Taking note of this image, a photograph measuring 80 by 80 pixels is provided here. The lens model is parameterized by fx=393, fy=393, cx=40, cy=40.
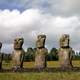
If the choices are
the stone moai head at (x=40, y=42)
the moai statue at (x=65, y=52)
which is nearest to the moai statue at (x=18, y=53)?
the stone moai head at (x=40, y=42)

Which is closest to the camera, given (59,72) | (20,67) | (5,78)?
(5,78)

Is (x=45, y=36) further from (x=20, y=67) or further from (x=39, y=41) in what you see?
(x=20, y=67)

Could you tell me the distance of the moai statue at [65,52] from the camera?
33.0m

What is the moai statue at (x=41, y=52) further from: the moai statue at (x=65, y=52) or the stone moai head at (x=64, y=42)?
the stone moai head at (x=64, y=42)

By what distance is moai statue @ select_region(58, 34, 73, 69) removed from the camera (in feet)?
108

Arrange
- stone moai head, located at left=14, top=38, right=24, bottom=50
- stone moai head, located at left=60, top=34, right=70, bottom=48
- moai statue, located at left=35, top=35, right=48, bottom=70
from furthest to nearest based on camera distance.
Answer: stone moai head, located at left=14, top=38, right=24, bottom=50, moai statue, located at left=35, top=35, right=48, bottom=70, stone moai head, located at left=60, top=34, right=70, bottom=48

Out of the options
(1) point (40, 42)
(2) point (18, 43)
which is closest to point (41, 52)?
(1) point (40, 42)

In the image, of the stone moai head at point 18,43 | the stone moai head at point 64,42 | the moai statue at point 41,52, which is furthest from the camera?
the stone moai head at point 18,43

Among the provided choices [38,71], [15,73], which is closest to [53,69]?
[38,71]

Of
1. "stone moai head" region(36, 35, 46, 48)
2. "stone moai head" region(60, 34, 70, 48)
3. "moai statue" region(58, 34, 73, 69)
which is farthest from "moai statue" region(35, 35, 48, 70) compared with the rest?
"stone moai head" region(60, 34, 70, 48)

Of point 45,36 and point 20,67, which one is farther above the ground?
point 45,36

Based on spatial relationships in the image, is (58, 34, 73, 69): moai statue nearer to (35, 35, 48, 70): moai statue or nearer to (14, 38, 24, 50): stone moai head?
(35, 35, 48, 70): moai statue

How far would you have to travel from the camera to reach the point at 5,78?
Result: 2733 cm

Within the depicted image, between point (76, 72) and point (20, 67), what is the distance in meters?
5.37
